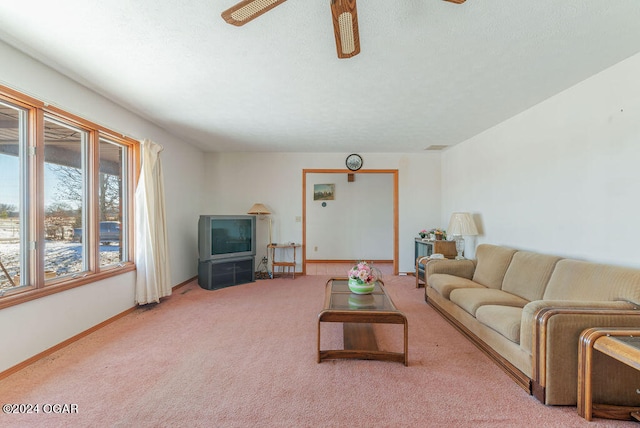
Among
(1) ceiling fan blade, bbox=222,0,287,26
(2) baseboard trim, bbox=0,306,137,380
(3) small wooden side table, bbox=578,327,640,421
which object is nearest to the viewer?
(1) ceiling fan blade, bbox=222,0,287,26

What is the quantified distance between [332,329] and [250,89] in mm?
2573

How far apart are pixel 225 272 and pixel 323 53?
3746 millimetres

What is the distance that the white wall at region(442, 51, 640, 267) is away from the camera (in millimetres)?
2166

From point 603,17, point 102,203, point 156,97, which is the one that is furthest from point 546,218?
point 102,203

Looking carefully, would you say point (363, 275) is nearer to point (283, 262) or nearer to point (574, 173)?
point (574, 173)

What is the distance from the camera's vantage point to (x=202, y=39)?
1910 millimetres

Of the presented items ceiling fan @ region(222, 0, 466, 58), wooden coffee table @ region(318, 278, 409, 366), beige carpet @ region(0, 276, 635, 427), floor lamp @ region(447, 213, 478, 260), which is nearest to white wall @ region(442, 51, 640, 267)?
floor lamp @ region(447, 213, 478, 260)

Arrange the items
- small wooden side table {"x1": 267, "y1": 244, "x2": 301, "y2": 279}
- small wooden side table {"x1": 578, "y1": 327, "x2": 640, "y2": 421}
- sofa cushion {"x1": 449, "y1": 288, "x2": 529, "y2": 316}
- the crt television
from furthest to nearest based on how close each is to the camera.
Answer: small wooden side table {"x1": 267, "y1": 244, "x2": 301, "y2": 279} → the crt television → sofa cushion {"x1": 449, "y1": 288, "x2": 529, "y2": 316} → small wooden side table {"x1": 578, "y1": 327, "x2": 640, "y2": 421}

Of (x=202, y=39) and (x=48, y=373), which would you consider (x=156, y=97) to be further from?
(x=48, y=373)

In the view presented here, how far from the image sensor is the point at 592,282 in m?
2.10

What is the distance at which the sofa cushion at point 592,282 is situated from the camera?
1.90 m

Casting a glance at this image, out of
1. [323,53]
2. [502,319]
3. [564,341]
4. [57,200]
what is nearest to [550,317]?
[564,341]

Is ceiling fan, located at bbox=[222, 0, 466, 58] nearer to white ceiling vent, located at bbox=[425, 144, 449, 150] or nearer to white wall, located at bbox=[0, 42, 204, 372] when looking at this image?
white wall, located at bbox=[0, 42, 204, 372]

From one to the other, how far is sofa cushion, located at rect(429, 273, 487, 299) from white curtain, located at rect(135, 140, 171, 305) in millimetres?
3530
